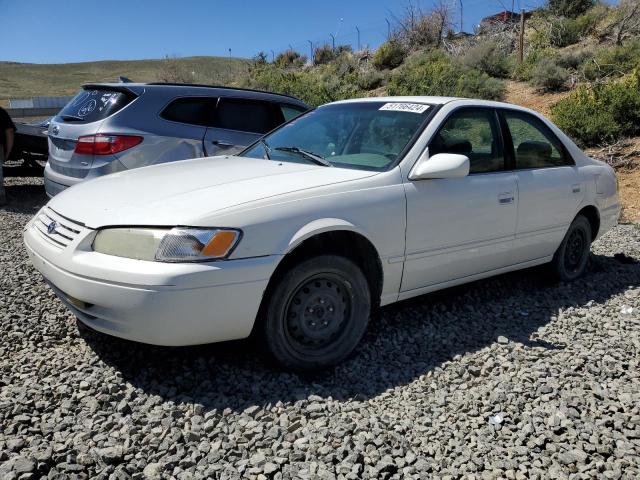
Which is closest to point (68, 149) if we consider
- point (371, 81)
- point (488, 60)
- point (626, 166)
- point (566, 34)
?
point (626, 166)

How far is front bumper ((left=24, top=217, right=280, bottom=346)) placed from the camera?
9.23 ft

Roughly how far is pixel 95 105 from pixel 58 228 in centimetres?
339

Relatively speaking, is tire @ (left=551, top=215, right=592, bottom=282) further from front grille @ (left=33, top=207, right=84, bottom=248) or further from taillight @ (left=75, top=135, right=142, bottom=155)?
taillight @ (left=75, top=135, right=142, bottom=155)

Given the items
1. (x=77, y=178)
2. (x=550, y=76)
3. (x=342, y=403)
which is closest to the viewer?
(x=342, y=403)

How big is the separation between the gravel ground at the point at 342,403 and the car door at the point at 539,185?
667 millimetres

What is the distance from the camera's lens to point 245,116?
276 inches

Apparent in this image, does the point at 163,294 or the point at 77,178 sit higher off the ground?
the point at 163,294

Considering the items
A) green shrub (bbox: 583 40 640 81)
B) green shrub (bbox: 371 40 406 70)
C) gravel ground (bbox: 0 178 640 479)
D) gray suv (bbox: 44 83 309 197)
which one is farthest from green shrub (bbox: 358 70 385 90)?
gravel ground (bbox: 0 178 640 479)

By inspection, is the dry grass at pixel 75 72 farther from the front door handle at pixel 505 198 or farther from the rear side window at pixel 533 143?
the front door handle at pixel 505 198

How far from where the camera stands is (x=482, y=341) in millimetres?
3941

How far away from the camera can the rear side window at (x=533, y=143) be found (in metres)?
4.64

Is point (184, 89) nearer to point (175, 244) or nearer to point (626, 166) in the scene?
point (175, 244)

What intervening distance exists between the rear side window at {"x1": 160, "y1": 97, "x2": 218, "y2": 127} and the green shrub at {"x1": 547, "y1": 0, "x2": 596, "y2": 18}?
64.7 feet

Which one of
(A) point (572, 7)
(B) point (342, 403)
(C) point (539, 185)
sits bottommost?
(B) point (342, 403)
